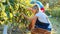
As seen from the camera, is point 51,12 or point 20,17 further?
point 51,12

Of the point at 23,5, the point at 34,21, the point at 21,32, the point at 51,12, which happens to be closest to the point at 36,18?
the point at 34,21

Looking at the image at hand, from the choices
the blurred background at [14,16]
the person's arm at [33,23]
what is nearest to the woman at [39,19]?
the person's arm at [33,23]

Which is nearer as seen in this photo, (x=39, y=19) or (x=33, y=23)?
(x=39, y=19)

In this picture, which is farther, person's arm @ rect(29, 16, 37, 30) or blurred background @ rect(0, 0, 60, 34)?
person's arm @ rect(29, 16, 37, 30)

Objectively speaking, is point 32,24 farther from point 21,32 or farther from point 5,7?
point 5,7

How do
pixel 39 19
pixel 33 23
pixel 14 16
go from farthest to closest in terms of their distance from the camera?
pixel 33 23 → pixel 39 19 → pixel 14 16

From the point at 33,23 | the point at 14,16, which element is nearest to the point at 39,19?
the point at 33,23

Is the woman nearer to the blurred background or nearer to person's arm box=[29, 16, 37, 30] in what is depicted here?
person's arm box=[29, 16, 37, 30]

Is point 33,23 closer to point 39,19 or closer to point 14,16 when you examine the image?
point 39,19

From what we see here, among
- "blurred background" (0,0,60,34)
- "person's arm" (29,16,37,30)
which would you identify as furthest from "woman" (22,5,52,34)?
"blurred background" (0,0,60,34)

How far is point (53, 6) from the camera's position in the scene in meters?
13.7

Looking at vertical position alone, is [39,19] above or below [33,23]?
above

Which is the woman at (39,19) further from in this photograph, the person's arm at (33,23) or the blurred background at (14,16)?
the blurred background at (14,16)

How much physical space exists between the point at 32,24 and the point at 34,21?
0.84 feet
